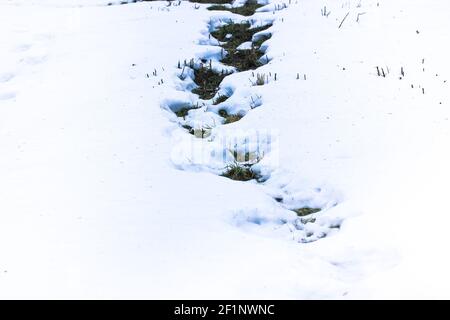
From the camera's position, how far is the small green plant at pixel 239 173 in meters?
4.94

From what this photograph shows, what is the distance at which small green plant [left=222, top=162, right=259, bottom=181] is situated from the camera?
4.94 m

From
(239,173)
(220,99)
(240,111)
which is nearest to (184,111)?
(220,99)

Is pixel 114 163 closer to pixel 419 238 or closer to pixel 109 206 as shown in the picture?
pixel 109 206

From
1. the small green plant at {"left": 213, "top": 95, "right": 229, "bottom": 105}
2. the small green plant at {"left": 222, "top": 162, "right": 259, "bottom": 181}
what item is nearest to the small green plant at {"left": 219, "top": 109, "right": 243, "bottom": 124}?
the small green plant at {"left": 213, "top": 95, "right": 229, "bottom": 105}

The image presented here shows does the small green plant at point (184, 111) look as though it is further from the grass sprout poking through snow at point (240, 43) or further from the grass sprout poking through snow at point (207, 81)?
the grass sprout poking through snow at point (240, 43)

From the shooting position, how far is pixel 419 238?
3.39 meters

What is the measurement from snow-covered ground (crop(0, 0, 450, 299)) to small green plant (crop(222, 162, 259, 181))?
116 millimetres

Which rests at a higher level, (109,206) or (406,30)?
(406,30)

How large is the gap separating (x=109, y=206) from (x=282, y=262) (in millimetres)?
1628

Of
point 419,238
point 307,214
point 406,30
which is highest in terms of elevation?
point 406,30

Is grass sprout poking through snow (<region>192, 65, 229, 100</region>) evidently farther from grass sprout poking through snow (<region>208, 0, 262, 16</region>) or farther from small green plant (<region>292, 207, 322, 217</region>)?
grass sprout poking through snow (<region>208, 0, 262, 16</region>)

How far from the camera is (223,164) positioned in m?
5.17
